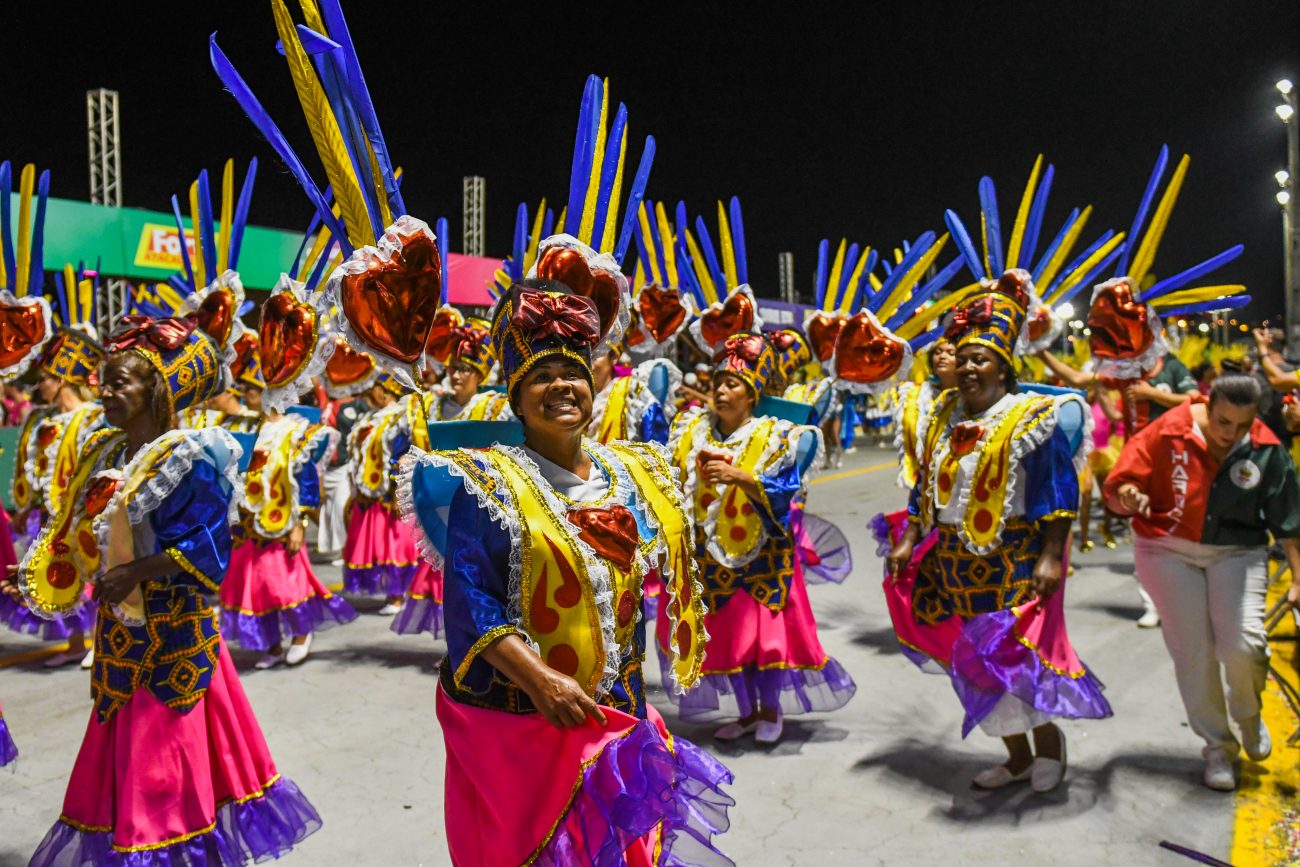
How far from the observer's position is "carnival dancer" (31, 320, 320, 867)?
3332mm

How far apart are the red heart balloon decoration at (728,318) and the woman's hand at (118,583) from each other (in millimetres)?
3326

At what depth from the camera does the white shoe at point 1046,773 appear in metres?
4.44

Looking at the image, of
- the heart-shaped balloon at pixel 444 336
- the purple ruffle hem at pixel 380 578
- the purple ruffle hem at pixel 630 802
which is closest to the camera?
the purple ruffle hem at pixel 630 802

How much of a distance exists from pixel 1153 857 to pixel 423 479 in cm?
314

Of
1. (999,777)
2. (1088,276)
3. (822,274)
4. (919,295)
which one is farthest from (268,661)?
(1088,276)

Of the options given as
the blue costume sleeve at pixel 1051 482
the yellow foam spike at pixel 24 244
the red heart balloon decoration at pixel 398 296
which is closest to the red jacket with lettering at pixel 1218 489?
the blue costume sleeve at pixel 1051 482

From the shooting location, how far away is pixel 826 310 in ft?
19.4

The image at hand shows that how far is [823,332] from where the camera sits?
18.0 ft

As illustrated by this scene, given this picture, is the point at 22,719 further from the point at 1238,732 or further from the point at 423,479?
the point at 1238,732

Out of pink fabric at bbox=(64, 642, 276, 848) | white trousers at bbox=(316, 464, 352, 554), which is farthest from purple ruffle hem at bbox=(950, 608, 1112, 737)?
white trousers at bbox=(316, 464, 352, 554)

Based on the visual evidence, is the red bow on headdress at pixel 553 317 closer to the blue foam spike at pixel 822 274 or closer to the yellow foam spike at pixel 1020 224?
the yellow foam spike at pixel 1020 224

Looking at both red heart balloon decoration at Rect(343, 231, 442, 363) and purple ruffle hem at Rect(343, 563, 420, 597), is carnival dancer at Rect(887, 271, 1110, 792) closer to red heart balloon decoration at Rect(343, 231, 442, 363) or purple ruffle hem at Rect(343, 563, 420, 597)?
red heart balloon decoration at Rect(343, 231, 442, 363)

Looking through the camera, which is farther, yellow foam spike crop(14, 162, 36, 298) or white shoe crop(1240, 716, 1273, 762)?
yellow foam spike crop(14, 162, 36, 298)

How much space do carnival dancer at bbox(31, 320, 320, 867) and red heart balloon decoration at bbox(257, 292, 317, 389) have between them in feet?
2.51
